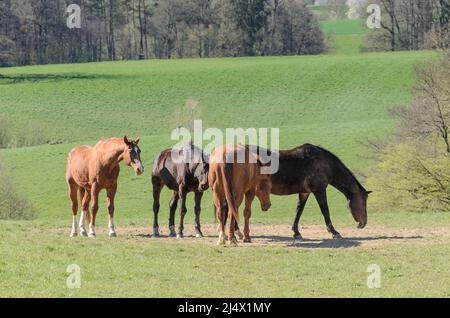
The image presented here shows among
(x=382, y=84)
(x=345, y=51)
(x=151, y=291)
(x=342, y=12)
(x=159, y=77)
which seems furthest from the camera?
(x=342, y=12)

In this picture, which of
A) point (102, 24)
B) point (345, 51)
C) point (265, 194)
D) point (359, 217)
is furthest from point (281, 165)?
point (345, 51)

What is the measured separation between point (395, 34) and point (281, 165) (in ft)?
302

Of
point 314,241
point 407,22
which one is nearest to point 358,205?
point 314,241

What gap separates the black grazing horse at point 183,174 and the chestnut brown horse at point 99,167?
4.31 ft

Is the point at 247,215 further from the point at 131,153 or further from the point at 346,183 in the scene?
the point at 131,153

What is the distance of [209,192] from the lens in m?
48.2

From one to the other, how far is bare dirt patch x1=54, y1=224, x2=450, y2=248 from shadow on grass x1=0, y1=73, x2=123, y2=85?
64.7 metres

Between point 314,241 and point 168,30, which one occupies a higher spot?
point 168,30

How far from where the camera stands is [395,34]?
10706 cm

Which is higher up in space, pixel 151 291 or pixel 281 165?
pixel 281 165

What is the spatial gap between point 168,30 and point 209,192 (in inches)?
2874
